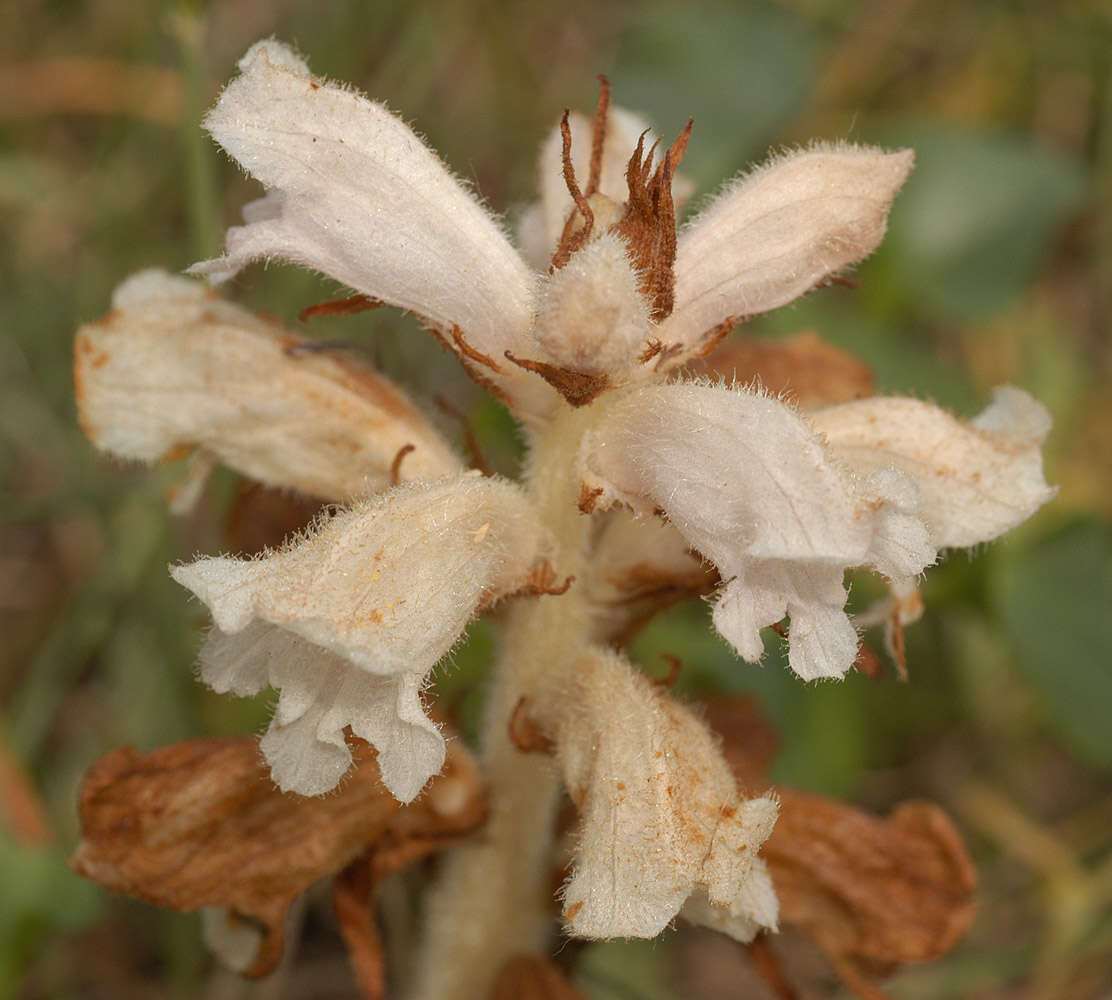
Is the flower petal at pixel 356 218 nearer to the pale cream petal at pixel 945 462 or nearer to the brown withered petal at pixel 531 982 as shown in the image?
the pale cream petal at pixel 945 462

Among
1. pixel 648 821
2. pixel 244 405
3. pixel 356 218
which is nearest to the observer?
pixel 648 821

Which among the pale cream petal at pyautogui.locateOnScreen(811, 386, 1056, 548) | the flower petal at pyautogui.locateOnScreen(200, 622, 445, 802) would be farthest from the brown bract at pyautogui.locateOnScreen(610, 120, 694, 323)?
the flower petal at pyautogui.locateOnScreen(200, 622, 445, 802)

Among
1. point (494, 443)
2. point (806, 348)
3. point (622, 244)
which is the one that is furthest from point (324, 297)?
point (622, 244)

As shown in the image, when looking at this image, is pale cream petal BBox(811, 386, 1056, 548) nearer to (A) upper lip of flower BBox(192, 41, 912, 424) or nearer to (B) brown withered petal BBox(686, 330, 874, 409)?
(A) upper lip of flower BBox(192, 41, 912, 424)

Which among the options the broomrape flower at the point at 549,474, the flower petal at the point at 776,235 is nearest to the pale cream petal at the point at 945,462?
the broomrape flower at the point at 549,474

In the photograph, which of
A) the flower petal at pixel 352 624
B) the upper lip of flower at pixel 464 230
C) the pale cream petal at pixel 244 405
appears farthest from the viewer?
the pale cream petal at pixel 244 405

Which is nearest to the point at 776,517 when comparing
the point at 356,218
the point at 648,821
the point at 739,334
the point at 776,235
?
the point at 648,821

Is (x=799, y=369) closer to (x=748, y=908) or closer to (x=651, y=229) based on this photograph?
(x=651, y=229)
